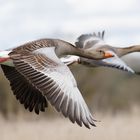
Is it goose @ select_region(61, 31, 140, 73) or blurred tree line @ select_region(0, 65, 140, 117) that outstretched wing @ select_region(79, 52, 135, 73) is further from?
blurred tree line @ select_region(0, 65, 140, 117)

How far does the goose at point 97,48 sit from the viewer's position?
11406 mm

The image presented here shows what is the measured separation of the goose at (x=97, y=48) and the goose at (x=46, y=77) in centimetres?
66

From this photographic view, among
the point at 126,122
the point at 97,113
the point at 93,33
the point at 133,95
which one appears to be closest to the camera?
the point at 126,122

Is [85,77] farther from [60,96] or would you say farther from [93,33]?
[60,96]

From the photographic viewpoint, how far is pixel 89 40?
13.2m

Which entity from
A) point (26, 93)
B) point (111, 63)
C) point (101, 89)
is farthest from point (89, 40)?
point (101, 89)

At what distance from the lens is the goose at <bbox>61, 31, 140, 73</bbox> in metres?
11.4

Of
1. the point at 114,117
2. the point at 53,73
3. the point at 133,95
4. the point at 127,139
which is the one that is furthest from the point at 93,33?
the point at 53,73

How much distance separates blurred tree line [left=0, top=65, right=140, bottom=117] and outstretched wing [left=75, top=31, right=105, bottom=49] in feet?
7.11

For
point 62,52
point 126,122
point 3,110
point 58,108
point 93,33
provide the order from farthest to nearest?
point 3,110, point 93,33, point 126,122, point 62,52, point 58,108

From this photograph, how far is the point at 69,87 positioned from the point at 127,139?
399cm

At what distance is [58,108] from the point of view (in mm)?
8273

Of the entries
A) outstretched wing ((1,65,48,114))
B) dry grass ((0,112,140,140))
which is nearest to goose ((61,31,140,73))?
outstretched wing ((1,65,48,114))

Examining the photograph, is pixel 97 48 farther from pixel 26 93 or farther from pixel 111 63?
pixel 26 93
